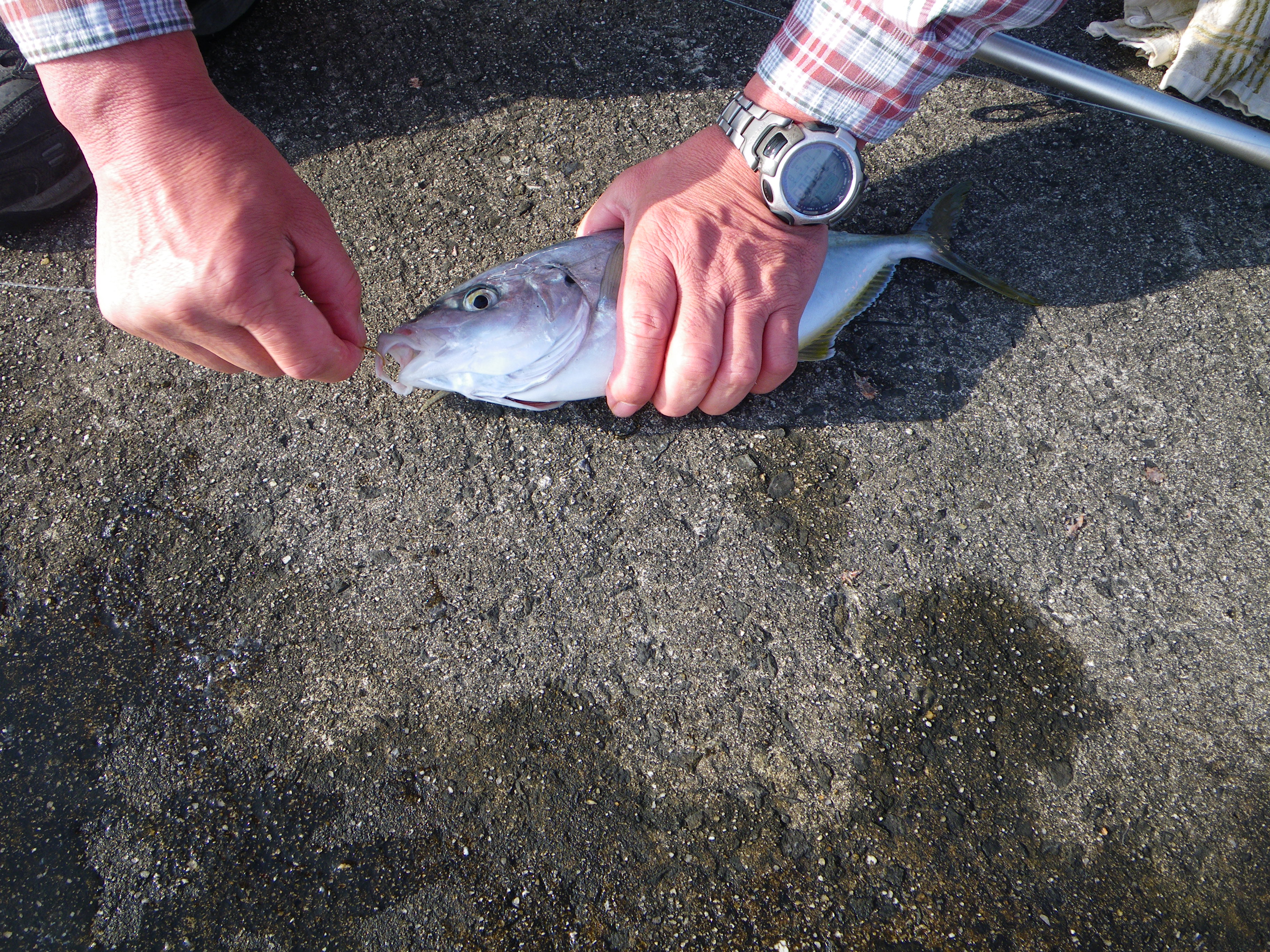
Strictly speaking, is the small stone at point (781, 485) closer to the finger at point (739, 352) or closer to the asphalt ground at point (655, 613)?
the asphalt ground at point (655, 613)

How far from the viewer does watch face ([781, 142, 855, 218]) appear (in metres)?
1.97

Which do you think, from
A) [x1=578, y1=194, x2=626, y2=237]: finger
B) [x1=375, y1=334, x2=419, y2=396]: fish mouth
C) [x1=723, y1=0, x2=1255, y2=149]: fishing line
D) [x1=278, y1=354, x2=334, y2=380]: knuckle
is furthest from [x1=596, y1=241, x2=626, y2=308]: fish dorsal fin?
[x1=723, y1=0, x2=1255, y2=149]: fishing line

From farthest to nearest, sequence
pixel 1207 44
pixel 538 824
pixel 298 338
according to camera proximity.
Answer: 1. pixel 1207 44
2. pixel 538 824
3. pixel 298 338

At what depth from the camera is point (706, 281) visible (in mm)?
1921

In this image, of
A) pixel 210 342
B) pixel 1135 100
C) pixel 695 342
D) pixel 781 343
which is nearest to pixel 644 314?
pixel 695 342

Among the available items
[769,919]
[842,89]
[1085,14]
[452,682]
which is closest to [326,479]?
[452,682]

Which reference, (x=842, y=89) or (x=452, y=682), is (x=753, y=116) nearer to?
(x=842, y=89)

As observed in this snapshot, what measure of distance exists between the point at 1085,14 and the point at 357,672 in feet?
13.0

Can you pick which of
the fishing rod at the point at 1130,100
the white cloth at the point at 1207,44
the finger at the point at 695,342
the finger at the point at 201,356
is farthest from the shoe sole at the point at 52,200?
the white cloth at the point at 1207,44

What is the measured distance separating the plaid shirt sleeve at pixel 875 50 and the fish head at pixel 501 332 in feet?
2.73

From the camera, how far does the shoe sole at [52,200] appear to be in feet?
7.84

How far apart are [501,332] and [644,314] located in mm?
450

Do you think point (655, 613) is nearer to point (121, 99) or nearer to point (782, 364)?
point (782, 364)

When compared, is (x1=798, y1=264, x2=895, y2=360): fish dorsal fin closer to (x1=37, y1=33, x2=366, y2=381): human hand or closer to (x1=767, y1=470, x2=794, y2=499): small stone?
(x1=767, y1=470, x2=794, y2=499): small stone
